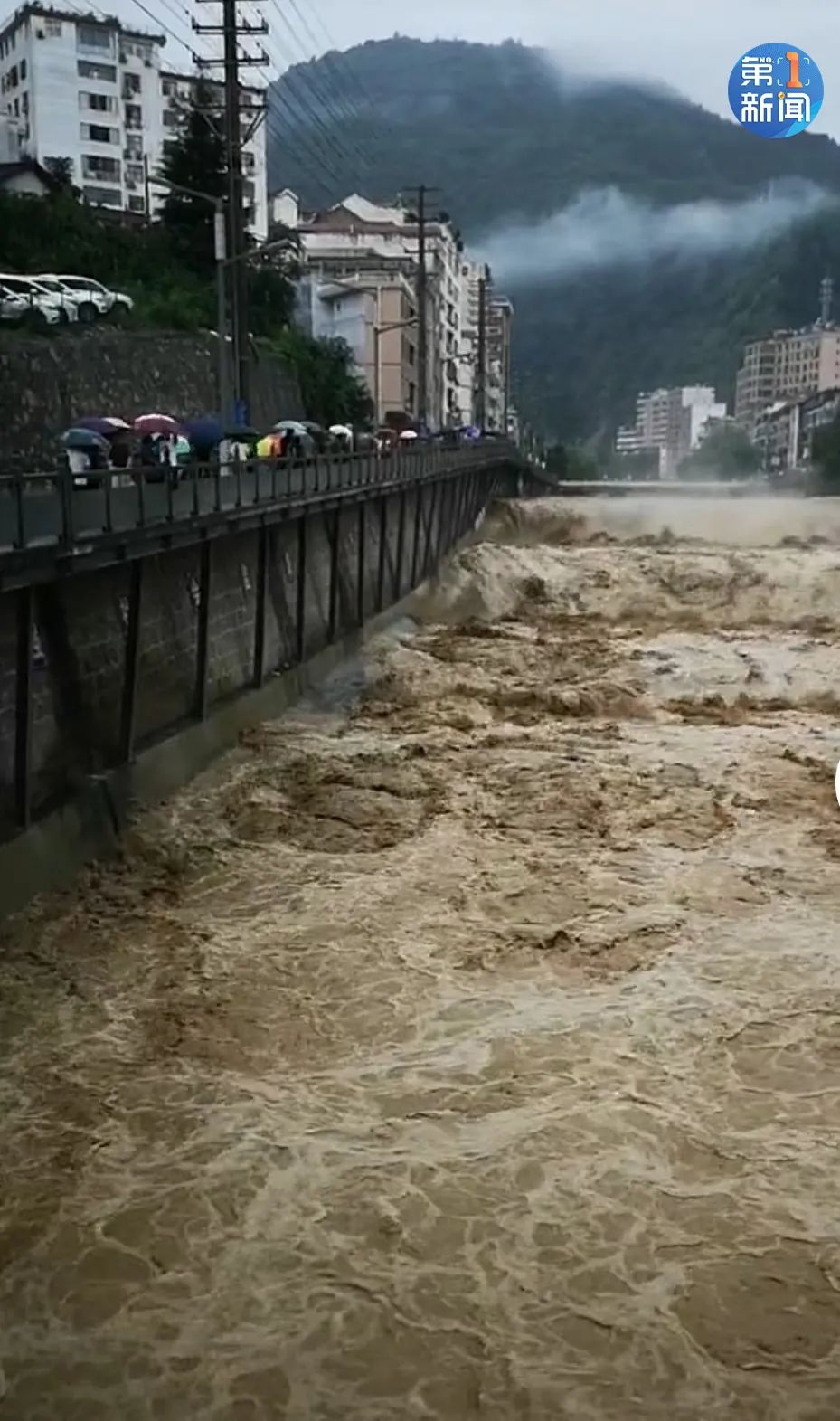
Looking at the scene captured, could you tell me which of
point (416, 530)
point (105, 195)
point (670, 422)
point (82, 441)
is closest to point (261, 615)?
point (82, 441)

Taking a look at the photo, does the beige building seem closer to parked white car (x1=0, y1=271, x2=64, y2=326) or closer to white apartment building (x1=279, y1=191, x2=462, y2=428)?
white apartment building (x1=279, y1=191, x2=462, y2=428)

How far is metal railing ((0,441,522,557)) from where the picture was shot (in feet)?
44.3

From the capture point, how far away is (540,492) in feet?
253

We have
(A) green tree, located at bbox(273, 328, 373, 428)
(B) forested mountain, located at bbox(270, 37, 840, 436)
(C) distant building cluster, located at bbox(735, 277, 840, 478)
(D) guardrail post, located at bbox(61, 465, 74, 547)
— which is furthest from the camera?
(B) forested mountain, located at bbox(270, 37, 840, 436)

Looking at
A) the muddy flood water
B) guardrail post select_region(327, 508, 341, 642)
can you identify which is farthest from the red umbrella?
guardrail post select_region(327, 508, 341, 642)

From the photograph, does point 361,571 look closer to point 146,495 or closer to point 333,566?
point 333,566

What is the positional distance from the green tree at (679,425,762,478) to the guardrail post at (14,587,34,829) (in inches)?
3473

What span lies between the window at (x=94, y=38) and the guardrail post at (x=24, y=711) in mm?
57901

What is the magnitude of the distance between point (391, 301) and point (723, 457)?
38394mm

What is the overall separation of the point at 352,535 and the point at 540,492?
48297mm

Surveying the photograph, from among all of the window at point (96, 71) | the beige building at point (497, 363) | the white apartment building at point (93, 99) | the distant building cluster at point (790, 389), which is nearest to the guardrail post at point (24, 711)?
the white apartment building at point (93, 99)

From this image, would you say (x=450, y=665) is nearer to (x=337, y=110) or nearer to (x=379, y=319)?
(x=379, y=319)

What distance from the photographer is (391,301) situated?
74.6 meters

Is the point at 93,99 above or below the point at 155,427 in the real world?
above
